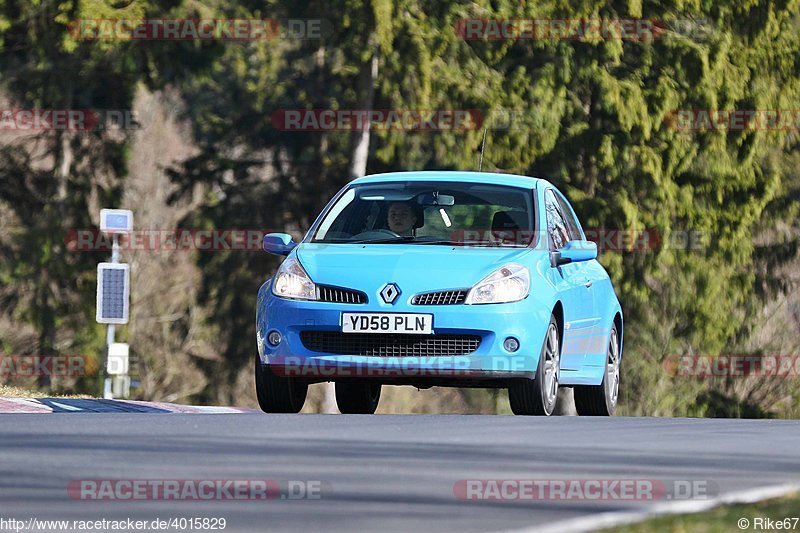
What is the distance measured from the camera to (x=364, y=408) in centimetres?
1561

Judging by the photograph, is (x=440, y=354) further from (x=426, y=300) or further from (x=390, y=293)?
(x=390, y=293)

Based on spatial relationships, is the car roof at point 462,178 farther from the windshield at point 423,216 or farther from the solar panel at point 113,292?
the solar panel at point 113,292

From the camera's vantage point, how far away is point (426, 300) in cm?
1247

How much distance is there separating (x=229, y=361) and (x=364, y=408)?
2446cm

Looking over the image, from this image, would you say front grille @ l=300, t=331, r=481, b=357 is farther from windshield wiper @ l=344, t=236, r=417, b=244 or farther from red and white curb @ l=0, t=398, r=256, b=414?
red and white curb @ l=0, t=398, r=256, b=414

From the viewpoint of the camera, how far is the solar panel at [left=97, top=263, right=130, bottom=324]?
26.1 meters

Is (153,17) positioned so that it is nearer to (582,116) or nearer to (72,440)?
(582,116)

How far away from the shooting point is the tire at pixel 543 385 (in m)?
12.8

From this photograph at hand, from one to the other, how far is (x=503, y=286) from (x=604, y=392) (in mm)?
2619

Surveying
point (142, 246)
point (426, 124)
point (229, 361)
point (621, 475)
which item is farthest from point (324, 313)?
point (142, 246)

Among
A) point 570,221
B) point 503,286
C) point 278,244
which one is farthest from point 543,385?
Answer: point 570,221

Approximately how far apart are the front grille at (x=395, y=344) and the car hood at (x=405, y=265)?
12.0 inches

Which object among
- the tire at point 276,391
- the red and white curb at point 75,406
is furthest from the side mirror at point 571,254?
the red and white curb at point 75,406

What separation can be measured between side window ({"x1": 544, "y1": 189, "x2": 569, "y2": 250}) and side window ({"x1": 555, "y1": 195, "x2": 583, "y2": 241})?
0.18 m
